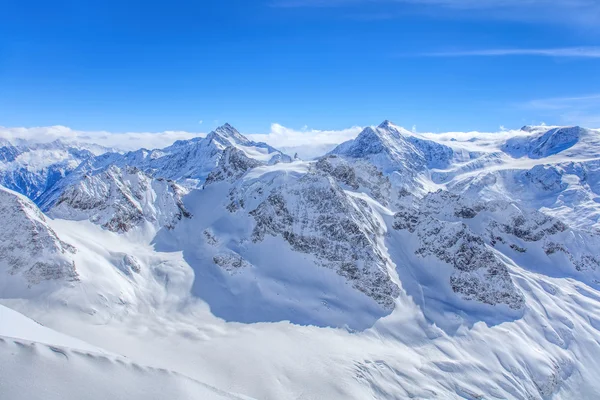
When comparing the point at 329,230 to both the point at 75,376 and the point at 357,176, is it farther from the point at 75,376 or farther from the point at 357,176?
the point at 75,376

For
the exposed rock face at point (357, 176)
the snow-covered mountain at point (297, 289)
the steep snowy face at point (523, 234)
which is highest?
the exposed rock face at point (357, 176)

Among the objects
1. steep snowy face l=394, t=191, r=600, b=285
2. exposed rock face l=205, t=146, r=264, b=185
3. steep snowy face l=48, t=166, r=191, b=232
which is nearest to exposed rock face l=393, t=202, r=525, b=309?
steep snowy face l=394, t=191, r=600, b=285

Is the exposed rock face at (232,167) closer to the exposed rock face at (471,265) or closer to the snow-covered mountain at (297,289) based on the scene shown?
the snow-covered mountain at (297,289)

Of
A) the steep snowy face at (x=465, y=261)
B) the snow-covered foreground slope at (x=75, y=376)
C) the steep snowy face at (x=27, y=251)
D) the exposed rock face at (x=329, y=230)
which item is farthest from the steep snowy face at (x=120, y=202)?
the snow-covered foreground slope at (x=75, y=376)

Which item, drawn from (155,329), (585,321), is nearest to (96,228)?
(155,329)

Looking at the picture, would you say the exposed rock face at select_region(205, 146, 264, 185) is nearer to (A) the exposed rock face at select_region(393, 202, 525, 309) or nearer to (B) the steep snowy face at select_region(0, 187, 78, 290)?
(B) the steep snowy face at select_region(0, 187, 78, 290)

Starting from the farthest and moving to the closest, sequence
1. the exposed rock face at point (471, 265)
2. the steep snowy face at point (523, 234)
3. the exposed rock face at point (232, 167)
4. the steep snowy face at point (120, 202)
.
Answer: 1. the steep snowy face at point (523, 234)
2. the exposed rock face at point (232, 167)
3. the exposed rock face at point (471, 265)
4. the steep snowy face at point (120, 202)

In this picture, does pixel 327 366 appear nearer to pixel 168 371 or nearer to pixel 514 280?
pixel 168 371
